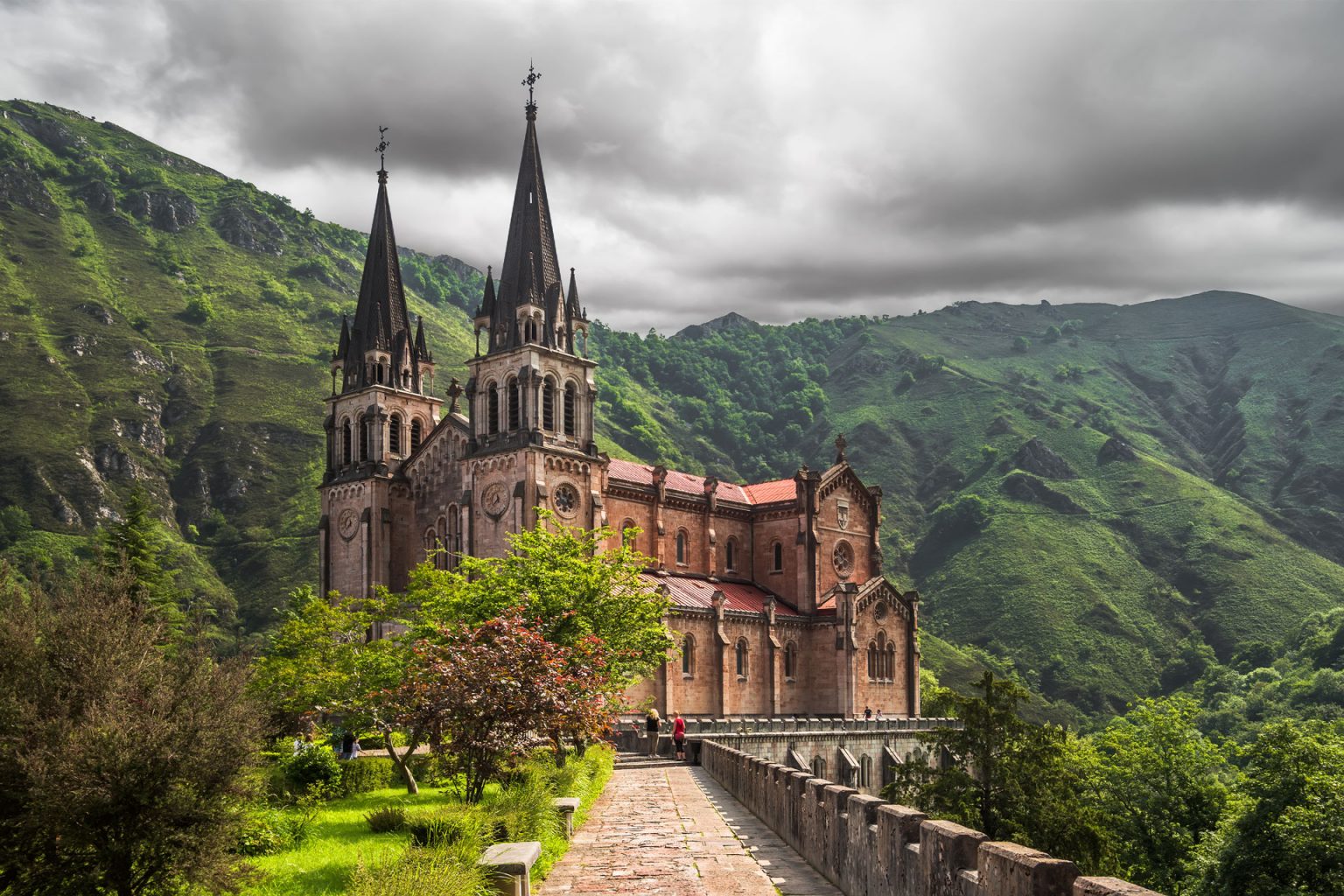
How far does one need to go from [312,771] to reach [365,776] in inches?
75.6

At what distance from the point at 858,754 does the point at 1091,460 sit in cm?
13072

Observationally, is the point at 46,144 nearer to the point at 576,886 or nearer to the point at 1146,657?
the point at 1146,657

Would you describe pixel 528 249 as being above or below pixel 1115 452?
below

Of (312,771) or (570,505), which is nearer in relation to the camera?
(312,771)

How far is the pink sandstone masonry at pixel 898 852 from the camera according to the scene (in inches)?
346

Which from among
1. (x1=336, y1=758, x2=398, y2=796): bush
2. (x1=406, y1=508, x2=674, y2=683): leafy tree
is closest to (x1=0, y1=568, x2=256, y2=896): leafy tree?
(x1=336, y1=758, x2=398, y2=796): bush

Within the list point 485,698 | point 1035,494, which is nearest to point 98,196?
point 1035,494

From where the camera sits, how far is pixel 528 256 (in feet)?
209

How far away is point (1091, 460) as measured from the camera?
182 metres

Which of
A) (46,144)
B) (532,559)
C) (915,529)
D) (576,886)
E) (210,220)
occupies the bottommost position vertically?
(576,886)

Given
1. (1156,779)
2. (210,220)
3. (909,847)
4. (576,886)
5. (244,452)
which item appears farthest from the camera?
(210,220)

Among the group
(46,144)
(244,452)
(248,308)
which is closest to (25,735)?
(244,452)

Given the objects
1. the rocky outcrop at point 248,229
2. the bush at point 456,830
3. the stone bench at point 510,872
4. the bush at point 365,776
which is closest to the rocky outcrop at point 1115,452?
the rocky outcrop at point 248,229

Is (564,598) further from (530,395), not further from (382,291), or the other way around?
(382,291)
